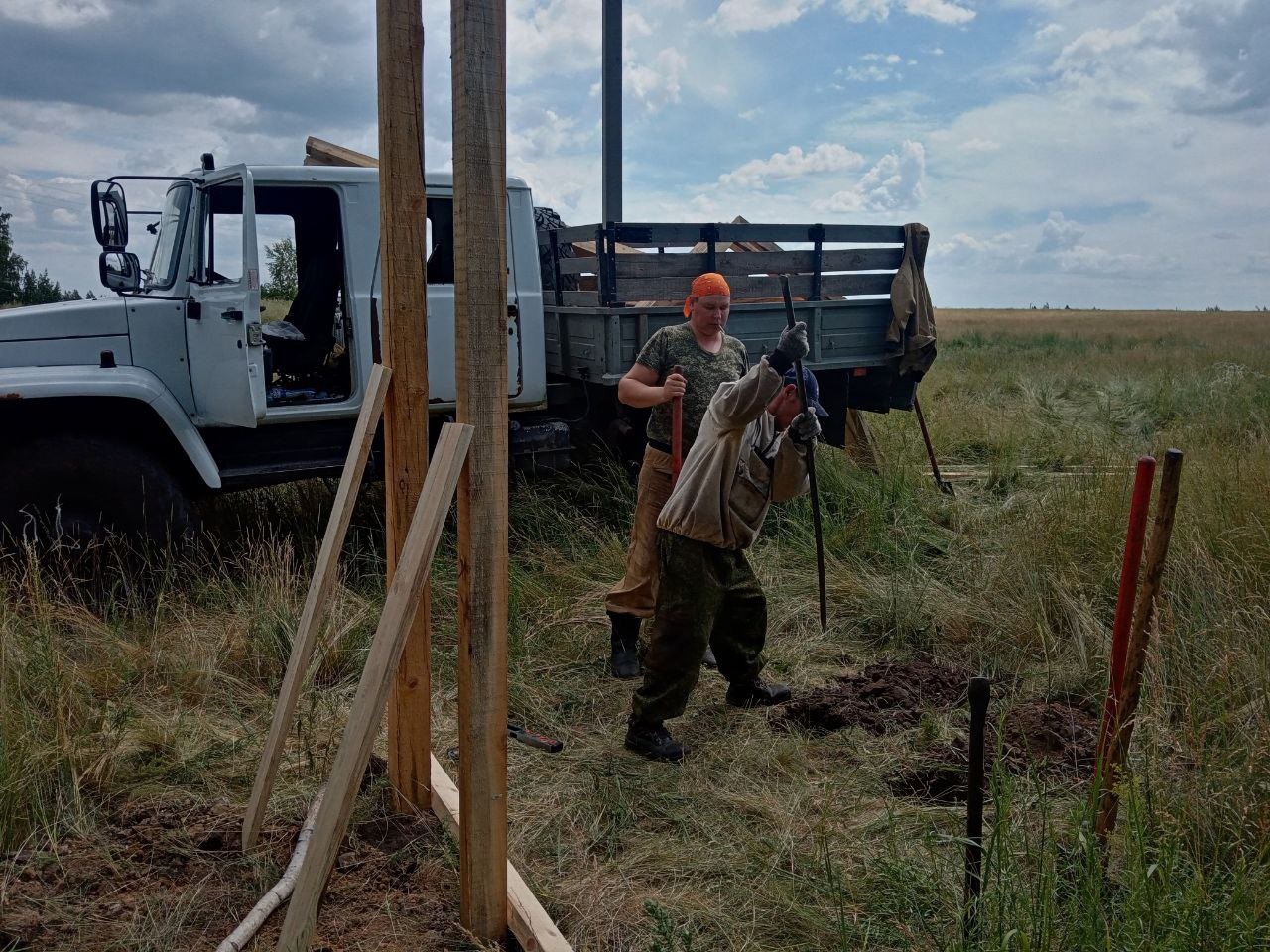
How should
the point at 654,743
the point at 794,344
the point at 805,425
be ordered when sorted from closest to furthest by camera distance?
the point at 794,344 → the point at 805,425 → the point at 654,743

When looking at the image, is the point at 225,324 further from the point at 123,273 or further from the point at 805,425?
the point at 805,425

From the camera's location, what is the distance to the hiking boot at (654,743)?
3826 mm

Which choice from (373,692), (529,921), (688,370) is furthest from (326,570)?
(688,370)

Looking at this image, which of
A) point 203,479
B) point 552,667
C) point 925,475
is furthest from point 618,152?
point 552,667

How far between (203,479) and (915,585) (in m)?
3.97

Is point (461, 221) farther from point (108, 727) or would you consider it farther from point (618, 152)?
point (618, 152)

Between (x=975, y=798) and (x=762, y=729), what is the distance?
6.29 feet

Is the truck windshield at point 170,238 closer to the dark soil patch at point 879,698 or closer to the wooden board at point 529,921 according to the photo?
the wooden board at point 529,921

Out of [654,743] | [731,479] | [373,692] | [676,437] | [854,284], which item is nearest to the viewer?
[373,692]

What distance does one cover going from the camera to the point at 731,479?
12.1ft

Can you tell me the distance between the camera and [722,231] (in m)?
6.62

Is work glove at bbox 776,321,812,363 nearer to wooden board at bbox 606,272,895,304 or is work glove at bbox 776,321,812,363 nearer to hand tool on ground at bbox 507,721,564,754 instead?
hand tool on ground at bbox 507,721,564,754

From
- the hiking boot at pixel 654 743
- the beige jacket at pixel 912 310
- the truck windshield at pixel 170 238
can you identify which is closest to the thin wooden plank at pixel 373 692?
the hiking boot at pixel 654 743

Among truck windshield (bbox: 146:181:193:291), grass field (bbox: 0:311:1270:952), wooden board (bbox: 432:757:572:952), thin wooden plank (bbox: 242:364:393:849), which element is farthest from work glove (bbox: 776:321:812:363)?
truck windshield (bbox: 146:181:193:291)
